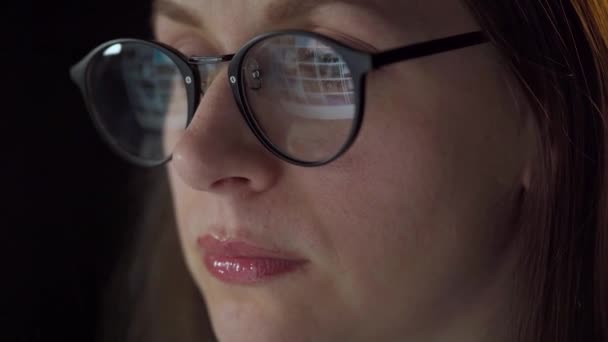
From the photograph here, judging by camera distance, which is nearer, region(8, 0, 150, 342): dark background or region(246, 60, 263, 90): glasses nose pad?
region(246, 60, 263, 90): glasses nose pad

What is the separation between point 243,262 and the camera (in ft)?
2.92

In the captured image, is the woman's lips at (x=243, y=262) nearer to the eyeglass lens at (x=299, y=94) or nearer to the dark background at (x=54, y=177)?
the eyeglass lens at (x=299, y=94)

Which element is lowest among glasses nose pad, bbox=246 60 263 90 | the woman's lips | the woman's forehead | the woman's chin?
the woman's chin

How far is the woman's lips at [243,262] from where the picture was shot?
873 millimetres

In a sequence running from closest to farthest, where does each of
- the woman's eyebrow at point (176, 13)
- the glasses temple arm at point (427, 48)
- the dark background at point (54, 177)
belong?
the glasses temple arm at point (427, 48) → the woman's eyebrow at point (176, 13) → the dark background at point (54, 177)

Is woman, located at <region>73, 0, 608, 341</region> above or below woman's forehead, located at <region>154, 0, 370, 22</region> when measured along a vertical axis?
below

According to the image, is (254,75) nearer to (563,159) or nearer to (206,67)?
(206,67)

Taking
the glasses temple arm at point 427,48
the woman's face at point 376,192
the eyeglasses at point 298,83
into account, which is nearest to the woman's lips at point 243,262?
the woman's face at point 376,192

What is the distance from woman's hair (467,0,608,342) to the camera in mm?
841

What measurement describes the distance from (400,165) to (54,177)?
581 mm

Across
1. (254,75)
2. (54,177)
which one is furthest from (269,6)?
(54,177)

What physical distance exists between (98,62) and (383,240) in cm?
48

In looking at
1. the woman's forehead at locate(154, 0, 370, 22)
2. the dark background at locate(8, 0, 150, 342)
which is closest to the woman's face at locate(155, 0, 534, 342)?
the woman's forehead at locate(154, 0, 370, 22)

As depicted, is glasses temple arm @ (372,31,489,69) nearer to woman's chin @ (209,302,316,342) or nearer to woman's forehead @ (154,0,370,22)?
woman's forehead @ (154,0,370,22)
